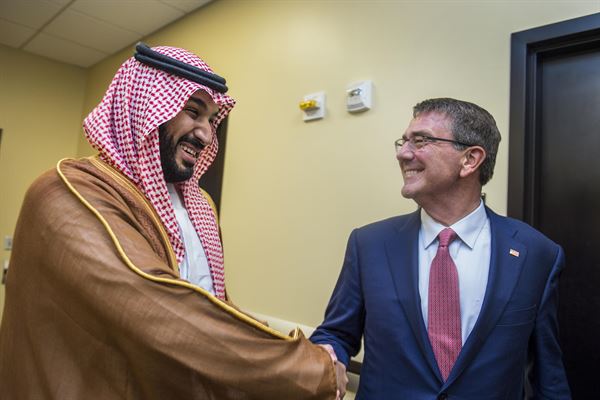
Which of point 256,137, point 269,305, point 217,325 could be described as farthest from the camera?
point 256,137

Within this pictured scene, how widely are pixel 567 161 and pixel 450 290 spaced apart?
0.85 meters

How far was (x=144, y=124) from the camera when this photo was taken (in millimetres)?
992

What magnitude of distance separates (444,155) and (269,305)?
1.49 metres

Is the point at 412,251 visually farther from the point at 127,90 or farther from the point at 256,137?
the point at 256,137

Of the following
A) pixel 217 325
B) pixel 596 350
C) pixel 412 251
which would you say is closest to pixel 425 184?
pixel 412 251

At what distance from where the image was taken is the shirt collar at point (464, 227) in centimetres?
114

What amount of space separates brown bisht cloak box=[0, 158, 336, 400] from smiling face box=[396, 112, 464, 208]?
24.8 inches

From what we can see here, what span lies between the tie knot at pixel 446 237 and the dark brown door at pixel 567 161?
0.50 m

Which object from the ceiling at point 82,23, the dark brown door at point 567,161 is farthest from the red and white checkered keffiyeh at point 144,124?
the ceiling at point 82,23

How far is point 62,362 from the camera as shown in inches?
30.0

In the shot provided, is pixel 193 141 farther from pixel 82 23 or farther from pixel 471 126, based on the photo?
pixel 82 23

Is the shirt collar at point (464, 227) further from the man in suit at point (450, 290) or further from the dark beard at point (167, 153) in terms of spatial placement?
the dark beard at point (167, 153)

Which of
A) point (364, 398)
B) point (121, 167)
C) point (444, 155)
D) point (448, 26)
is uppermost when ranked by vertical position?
point (448, 26)

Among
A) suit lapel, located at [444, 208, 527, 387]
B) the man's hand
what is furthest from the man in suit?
the man's hand
